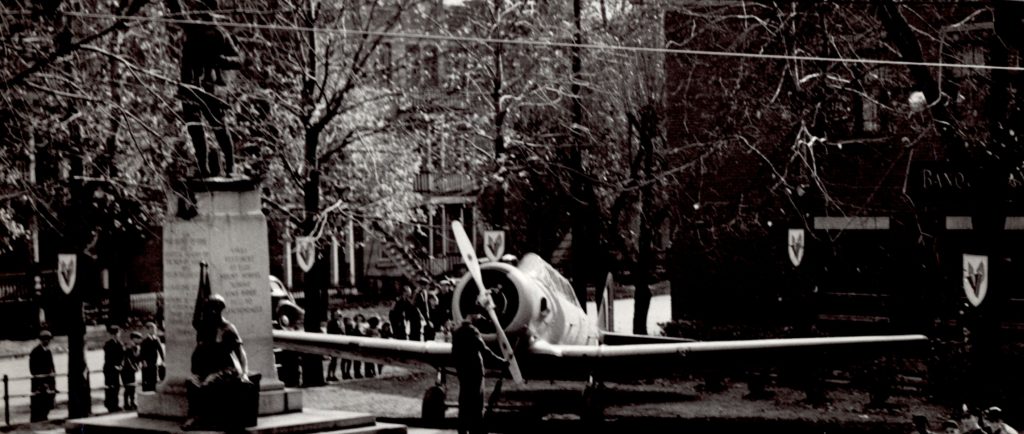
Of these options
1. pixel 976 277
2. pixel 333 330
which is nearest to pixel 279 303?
pixel 333 330

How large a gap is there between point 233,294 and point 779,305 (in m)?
21.0

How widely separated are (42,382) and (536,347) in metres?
7.97

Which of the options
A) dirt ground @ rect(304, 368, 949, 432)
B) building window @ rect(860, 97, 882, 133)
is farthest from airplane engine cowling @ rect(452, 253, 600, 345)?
building window @ rect(860, 97, 882, 133)

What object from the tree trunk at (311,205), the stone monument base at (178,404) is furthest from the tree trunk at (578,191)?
the stone monument base at (178,404)

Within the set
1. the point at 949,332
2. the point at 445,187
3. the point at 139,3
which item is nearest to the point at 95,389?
the point at 139,3

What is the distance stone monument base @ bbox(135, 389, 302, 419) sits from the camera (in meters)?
18.4

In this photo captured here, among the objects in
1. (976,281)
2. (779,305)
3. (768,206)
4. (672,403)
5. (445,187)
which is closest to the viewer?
(976,281)

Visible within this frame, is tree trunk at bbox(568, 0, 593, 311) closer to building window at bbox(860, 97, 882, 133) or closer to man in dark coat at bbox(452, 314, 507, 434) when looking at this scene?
building window at bbox(860, 97, 882, 133)

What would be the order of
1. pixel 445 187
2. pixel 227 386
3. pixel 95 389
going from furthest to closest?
1. pixel 445 187
2. pixel 95 389
3. pixel 227 386

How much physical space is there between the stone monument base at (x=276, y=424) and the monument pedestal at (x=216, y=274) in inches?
10.1

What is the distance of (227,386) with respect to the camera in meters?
→ 17.1

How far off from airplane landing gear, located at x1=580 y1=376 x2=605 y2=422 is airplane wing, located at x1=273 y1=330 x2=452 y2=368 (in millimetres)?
2296

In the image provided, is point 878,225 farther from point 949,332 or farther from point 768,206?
point 949,332

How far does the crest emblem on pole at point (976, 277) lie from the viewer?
21875 mm
